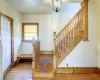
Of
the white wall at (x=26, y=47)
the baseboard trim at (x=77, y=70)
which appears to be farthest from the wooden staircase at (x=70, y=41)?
the white wall at (x=26, y=47)

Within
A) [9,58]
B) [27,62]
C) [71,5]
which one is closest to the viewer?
[9,58]

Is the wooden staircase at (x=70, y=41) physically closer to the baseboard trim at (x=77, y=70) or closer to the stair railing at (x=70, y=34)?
the stair railing at (x=70, y=34)

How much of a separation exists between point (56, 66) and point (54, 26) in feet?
8.25

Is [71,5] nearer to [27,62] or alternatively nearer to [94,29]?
[94,29]

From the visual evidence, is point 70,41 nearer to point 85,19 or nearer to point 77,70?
point 85,19

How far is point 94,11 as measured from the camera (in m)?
5.67

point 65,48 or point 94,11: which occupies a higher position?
point 94,11

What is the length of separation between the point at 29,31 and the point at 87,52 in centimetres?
417

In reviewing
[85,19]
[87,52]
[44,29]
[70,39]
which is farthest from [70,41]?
[44,29]

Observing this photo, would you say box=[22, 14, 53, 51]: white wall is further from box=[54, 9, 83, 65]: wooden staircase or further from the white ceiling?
box=[54, 9, 83, 65]: wooden staircase

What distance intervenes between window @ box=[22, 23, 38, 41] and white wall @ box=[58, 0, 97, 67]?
11.4ft

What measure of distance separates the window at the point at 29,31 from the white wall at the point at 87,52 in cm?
347

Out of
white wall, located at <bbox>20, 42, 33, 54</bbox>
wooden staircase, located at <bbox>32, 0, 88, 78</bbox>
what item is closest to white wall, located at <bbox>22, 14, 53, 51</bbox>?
white wall, located at <bbox>20, 42, 33, 54</bbox>

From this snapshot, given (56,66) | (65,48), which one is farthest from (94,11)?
(56,66)
